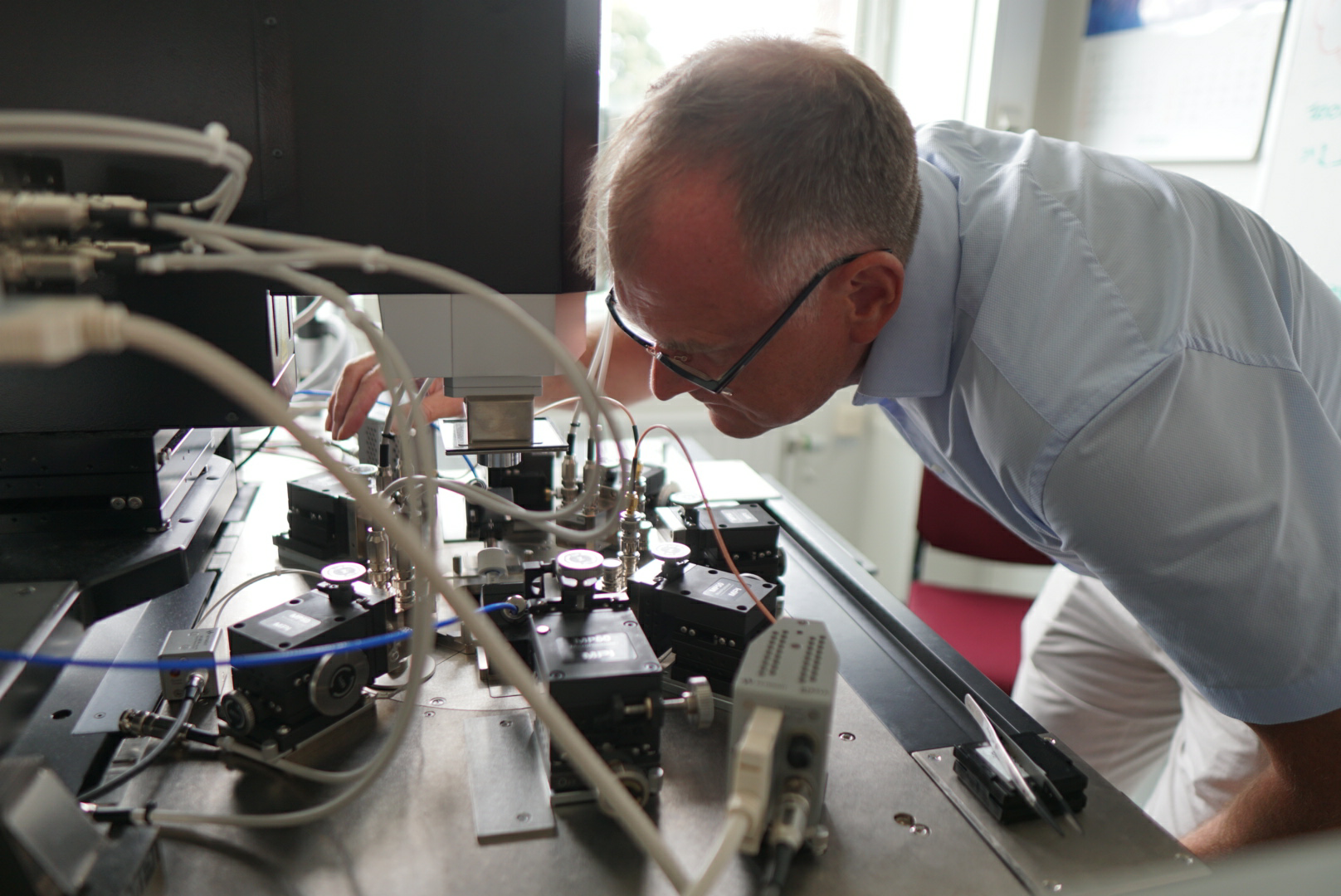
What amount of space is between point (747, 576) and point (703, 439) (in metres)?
1.87

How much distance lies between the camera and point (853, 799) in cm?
68

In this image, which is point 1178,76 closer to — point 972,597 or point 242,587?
point 972,597

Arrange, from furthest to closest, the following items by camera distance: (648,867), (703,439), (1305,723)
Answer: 1. (703,439)
2. (1305,723)
3. (648,867)

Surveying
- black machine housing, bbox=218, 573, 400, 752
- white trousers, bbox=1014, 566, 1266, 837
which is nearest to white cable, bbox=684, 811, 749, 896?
black machine housing, bbox=218, 573, 400, 752

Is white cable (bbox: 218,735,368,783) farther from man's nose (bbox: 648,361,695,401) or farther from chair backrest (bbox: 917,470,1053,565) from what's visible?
chair backrest (bbox: 917,470,1053,565)

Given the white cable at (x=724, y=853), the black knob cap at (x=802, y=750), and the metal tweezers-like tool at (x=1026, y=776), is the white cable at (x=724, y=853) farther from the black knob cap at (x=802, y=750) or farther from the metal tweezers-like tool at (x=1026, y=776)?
the metal tweezers-like tool at (x=1026, y=776)

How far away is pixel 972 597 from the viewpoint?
1857mm

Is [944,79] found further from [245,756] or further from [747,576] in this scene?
[245,756]

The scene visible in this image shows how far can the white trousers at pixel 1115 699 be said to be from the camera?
139cm

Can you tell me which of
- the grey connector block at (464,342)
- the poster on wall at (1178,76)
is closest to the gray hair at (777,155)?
the grey connector block at (464,342)

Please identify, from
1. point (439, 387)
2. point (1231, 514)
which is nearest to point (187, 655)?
point (439, 387)

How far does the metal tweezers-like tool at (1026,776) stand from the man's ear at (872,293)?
44 cm

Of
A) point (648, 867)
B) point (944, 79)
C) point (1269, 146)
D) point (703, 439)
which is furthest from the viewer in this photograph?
point (703, 439)

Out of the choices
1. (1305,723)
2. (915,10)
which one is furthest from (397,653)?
(915,10)
